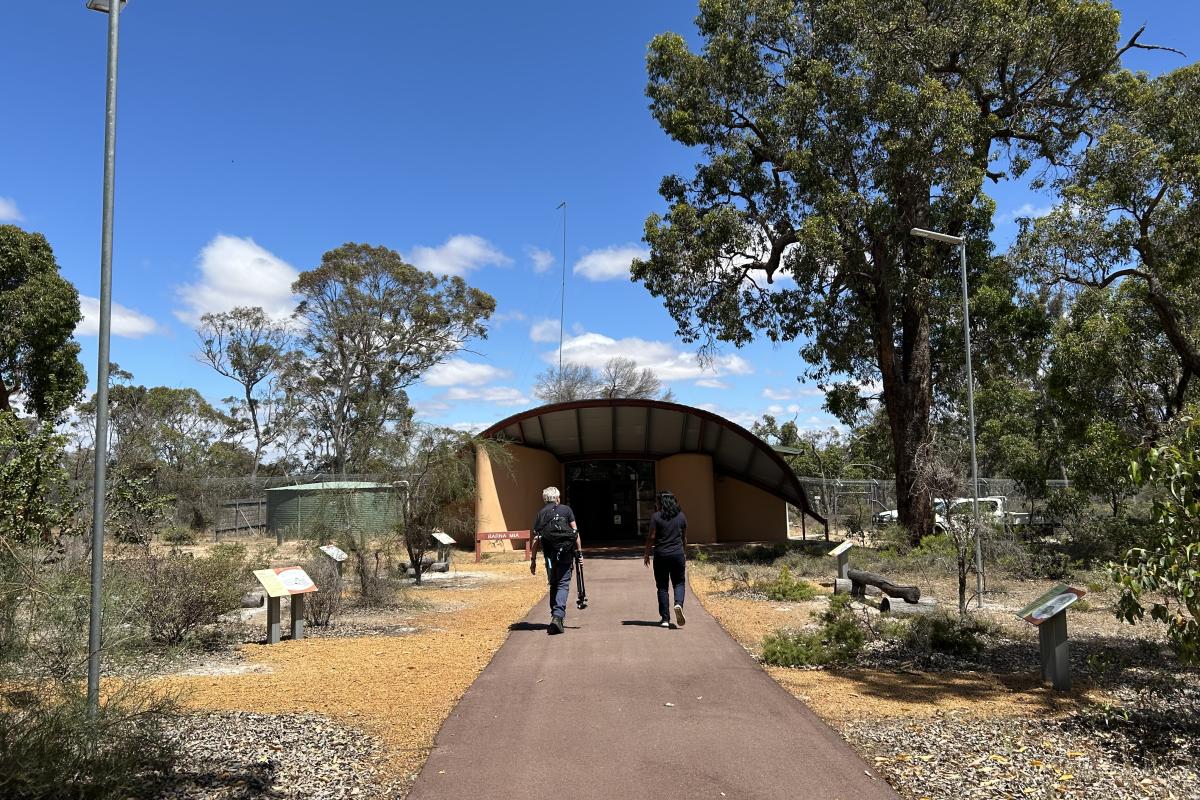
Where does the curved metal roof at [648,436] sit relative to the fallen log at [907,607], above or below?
above

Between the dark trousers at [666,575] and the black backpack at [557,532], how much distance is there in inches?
44.3

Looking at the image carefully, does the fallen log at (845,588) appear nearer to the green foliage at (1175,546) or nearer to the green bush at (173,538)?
the green foliage at (1175,546)

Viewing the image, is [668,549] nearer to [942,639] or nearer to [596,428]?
[942,639]

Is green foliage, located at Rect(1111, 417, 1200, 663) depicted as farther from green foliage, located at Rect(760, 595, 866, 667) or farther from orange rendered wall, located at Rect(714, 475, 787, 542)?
orange rendered wall, located at Rect(714, 475, 787, 542)

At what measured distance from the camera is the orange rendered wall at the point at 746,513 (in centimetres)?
3073

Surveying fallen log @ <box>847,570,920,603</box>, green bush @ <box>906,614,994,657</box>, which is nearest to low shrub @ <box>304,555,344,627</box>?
green bush @ <box>906,614,994,657</box>

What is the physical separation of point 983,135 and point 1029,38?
2225mm

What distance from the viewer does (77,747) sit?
12.9 ft

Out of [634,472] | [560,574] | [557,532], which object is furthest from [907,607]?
[634,472]

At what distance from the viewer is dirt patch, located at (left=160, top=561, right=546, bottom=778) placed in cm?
586

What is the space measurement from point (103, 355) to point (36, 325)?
17.4m

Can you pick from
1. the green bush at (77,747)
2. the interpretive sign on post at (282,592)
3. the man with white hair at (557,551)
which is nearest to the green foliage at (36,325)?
the interpretive sign on post at (282,592)

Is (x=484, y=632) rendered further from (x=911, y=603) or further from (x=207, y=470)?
(x=207, y=470)

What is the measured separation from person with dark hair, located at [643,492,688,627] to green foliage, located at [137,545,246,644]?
496cm
